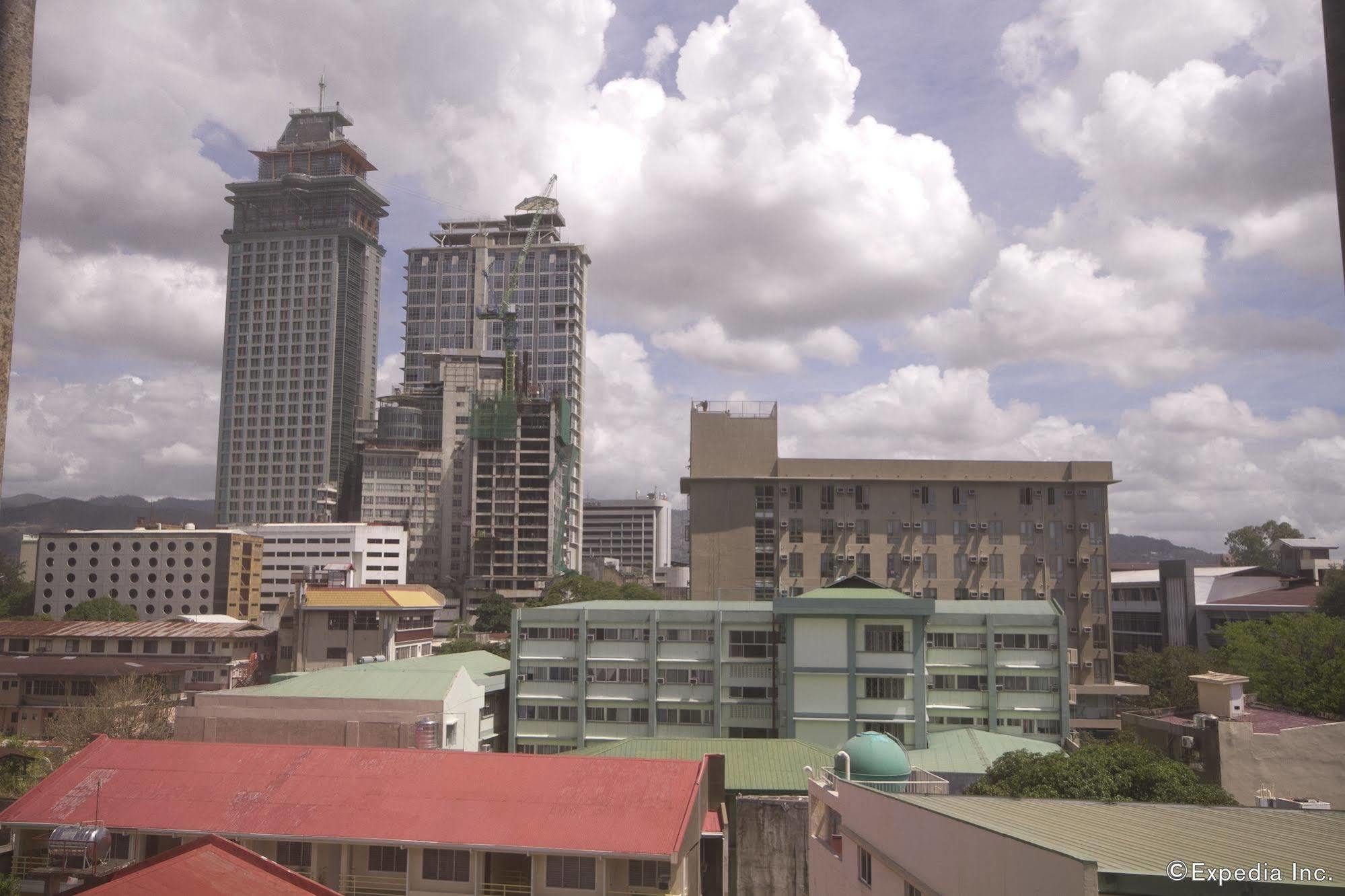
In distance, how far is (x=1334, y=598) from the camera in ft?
282

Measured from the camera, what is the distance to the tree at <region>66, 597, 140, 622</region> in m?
122

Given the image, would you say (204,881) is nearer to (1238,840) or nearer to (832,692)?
(1238,840)

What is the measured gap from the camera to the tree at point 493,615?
143m

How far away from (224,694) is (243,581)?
11568 centimetres

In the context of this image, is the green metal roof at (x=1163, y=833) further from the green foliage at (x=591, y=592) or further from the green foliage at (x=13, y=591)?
the green foliage at (x=13, y=591)

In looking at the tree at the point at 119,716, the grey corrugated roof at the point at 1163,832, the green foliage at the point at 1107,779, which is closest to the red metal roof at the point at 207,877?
the grey corrugated roof at the point at 1163,832

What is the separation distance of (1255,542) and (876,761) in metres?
162

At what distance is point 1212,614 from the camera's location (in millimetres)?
103438

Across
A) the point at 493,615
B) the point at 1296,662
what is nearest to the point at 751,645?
the point at 1296,662

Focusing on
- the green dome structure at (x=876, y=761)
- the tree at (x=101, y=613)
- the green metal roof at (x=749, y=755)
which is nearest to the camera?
the green dome structure at (x=876, y=761)

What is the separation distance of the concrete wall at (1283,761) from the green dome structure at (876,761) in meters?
19.4

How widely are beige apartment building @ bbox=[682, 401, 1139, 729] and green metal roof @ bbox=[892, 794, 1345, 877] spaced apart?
64.8 meters

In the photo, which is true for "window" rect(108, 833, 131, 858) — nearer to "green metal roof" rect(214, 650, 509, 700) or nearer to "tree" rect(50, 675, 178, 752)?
"green metal roof" rect(214, 650, 509, 700)

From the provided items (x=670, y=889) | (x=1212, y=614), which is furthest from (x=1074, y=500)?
(x=670, y=889)
